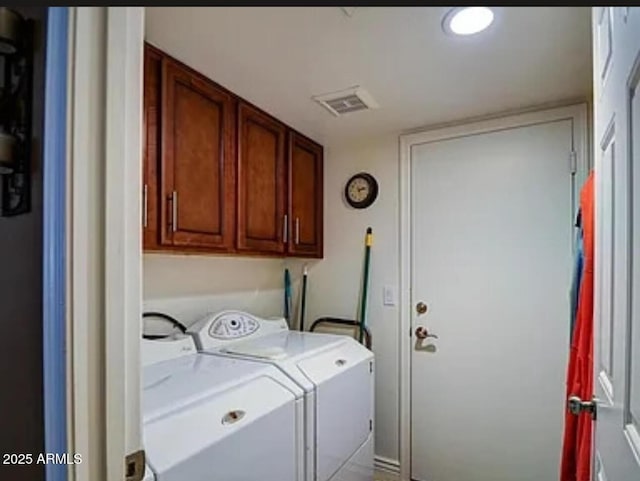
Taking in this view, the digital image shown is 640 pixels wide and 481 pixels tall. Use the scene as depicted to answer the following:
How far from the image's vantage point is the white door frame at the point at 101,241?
546 millimetres

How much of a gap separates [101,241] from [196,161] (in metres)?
1.21

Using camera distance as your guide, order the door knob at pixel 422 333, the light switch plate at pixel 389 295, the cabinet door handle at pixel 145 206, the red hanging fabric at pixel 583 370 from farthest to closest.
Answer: the light switch plate at pixel 389 295 < the door knob at pixel 422 333 < the cabinet door handle at pixel 145 206 < the red hanging fabric at pixel 583 370

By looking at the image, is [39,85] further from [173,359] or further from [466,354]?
[466,354]

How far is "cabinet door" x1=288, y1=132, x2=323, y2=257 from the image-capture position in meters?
2.40

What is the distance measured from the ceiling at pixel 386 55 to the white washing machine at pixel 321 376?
1192mm

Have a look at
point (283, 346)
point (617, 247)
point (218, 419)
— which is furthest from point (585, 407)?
point (283, 346)

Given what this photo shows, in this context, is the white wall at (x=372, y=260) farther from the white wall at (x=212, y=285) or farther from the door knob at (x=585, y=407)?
the door knob at (x=585, y=407)

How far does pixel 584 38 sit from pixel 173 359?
203cm

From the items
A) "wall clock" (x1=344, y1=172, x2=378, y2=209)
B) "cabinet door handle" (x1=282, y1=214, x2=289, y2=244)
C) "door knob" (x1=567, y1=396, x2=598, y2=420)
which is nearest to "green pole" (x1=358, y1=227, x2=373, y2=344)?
"wall clock" (x1=344, y1=172, x2=378, y2=209)

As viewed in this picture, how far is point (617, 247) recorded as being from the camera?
0.76 metres

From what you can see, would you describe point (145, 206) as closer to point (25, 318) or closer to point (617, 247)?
point (25, 318)

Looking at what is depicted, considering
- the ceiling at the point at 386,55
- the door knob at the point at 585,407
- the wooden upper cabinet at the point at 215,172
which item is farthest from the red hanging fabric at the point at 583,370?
the wooden upper cabinet at the point at 215,172

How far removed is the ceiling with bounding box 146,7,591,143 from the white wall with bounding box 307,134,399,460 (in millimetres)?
463

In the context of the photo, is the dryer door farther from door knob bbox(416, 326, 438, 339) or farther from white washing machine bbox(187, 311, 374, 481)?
door knob bbox(416, 326, 438, 339)
